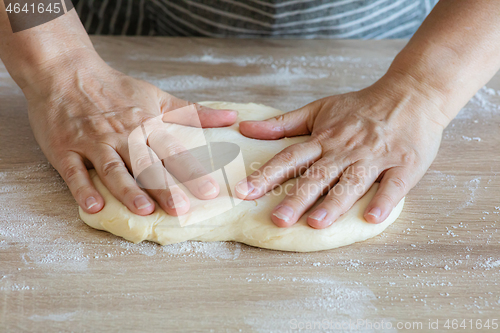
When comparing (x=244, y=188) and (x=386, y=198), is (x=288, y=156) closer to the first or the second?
(x=244, y=188)

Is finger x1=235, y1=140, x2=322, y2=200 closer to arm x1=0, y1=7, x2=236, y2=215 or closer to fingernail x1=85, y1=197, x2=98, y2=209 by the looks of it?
arm x1=0, y1=7, x2=236, y2=215

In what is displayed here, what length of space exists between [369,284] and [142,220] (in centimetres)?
55

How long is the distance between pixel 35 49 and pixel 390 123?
3.67ft

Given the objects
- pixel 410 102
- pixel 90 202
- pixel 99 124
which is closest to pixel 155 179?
pixel 90 202

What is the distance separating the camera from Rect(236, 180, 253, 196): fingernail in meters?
1.00

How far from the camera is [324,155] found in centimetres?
110

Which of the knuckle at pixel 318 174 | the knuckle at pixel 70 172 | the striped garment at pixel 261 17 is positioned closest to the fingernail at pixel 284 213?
the knuckle at pixel 318 174

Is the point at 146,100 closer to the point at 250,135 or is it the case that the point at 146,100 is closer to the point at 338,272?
the point at 250,135

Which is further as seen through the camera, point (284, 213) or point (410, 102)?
point (410, 102)

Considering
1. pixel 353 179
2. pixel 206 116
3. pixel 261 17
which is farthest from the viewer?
pixel 261 17

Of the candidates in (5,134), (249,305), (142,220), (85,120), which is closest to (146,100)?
(85,120)

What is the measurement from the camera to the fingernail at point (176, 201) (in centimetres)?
95

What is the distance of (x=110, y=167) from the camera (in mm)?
1039

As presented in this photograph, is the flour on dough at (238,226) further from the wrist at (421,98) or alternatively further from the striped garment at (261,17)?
the striped garment at (261,17)
